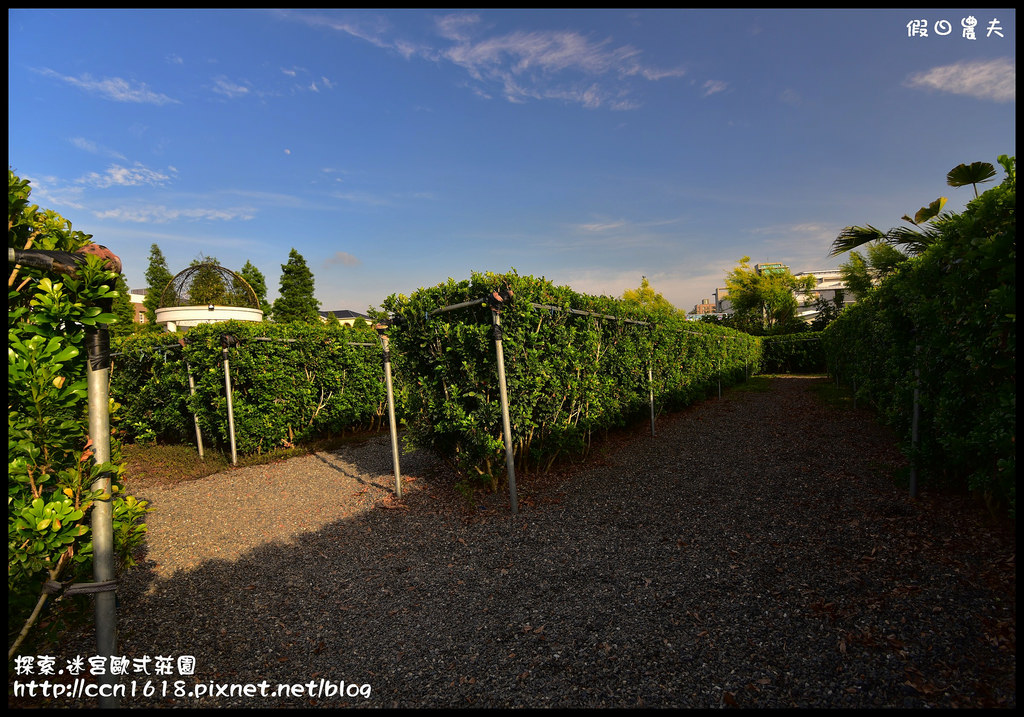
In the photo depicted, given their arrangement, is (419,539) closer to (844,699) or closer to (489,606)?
(489,606)

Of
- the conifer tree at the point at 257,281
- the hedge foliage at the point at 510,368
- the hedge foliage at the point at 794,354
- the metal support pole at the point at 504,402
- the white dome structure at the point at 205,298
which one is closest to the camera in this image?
the metal support pole at the point at 504,402

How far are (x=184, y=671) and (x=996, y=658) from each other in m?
4.97

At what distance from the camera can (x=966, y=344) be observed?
3.15 meters

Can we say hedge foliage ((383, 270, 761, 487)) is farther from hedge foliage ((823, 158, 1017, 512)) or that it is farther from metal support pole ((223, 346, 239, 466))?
metal support pole ((223, 346, 239, 466))

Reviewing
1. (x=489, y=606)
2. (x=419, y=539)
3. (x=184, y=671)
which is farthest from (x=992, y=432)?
(x=184, y=671)

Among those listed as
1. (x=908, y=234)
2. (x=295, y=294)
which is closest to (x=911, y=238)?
(x=908, y=234)

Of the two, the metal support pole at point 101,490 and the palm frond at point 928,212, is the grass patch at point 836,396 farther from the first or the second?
the metal support pole at point 101,490

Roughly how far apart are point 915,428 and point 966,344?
6.46ft

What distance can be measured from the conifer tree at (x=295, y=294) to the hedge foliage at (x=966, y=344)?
4452cm

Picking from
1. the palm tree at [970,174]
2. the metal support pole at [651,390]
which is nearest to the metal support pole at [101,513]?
the metal support pole at [651,390]

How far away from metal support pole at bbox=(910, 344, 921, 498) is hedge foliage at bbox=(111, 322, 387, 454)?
9893 millimetres

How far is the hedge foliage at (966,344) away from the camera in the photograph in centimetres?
265

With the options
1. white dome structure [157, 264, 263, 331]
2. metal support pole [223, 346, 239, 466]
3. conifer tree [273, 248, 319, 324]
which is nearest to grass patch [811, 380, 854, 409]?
metal support pole [223, 346, 239, 466]

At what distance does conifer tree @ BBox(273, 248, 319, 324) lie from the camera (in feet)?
141
